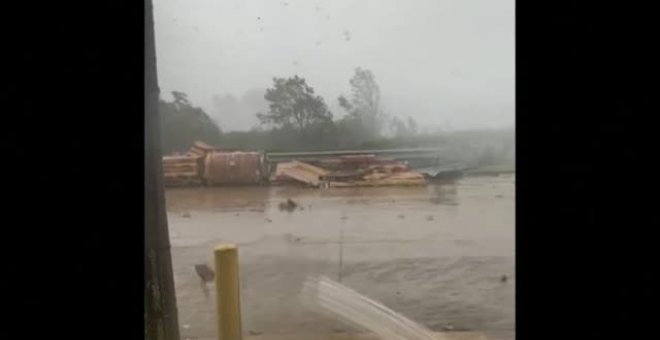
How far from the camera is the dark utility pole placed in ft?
3.40

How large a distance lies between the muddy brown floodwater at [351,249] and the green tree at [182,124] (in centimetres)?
9

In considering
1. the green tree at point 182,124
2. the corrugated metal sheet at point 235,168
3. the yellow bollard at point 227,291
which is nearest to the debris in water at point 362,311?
the yellow bollard at point 227,291

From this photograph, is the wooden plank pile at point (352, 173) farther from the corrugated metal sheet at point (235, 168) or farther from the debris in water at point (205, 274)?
the debris in water at point (205, 274)

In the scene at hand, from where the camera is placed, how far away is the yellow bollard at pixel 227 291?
44.3 inches

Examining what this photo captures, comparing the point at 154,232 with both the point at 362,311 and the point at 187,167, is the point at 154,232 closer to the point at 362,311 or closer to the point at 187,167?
the point at 187,167

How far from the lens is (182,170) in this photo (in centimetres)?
112

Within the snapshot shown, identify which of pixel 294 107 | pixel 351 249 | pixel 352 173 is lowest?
pixel 351 249

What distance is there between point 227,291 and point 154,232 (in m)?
0.17

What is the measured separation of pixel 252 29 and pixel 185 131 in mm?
227

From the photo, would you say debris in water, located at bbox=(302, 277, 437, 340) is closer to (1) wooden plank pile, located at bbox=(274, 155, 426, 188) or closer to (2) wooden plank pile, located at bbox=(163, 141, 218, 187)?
(1) wooden plank pile, located at bbox=(274, 155, 426, 188)

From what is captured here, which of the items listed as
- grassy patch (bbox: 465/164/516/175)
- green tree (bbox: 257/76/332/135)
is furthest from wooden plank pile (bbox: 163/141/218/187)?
grassy patch (bbox: 465/164/516/175)

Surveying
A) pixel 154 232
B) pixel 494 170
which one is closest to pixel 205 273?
pixel 154 232
